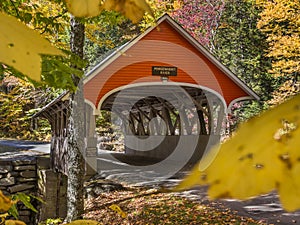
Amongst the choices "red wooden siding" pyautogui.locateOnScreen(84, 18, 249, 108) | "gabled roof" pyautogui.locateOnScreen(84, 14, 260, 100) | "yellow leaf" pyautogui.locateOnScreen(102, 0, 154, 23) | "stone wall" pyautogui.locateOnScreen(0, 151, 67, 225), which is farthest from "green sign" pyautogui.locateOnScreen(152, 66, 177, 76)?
"yellow leaf" pyautogui.locateOnScreen(102, 0, 154, 23)

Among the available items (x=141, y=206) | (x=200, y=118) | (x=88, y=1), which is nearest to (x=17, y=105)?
(x=200, y=118)

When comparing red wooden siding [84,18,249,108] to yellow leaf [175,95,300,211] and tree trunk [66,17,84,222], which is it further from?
yellow leaf [175,95,300,211]

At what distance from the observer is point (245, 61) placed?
88.7 ft

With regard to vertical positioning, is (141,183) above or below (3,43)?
below

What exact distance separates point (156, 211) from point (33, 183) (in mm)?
6756

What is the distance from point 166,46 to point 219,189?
43.2 ft

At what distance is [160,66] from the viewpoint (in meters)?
13.1

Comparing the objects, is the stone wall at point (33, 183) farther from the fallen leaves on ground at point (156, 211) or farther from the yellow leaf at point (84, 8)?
the yellow leaf at point (84, 8)

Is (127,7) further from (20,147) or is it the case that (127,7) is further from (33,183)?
(20,147)

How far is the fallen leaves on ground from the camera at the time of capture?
748 centimetres

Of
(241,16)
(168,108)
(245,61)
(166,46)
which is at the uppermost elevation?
(241,16)

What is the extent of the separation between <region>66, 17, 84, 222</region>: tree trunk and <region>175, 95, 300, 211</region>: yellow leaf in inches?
315

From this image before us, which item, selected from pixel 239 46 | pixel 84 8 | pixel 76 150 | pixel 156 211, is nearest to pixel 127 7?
pixel 84 8

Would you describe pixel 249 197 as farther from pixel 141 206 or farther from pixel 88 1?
pixel 141 206
